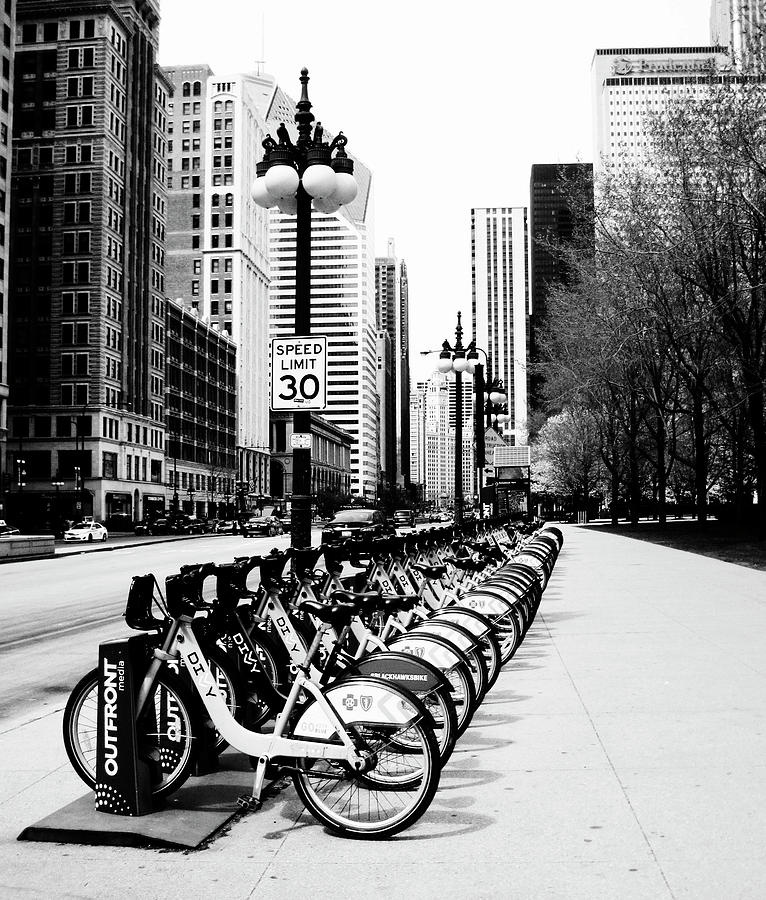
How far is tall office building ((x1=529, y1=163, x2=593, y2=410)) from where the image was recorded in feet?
105

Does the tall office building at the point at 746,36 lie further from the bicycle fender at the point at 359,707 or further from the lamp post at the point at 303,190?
the bicycle fender at the point at 359,707

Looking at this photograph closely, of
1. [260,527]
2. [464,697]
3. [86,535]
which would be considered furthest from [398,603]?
[260,527]

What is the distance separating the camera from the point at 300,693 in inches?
197

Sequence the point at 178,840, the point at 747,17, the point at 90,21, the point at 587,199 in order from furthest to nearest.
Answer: the point at 90,21
the point at 587,199
the point at 747,17
the point at 178,840

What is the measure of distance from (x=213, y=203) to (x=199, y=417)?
125 ft

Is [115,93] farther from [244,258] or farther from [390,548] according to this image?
[390,548]

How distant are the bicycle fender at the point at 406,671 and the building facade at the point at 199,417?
94.2 meters

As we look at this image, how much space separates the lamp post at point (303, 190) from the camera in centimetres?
1096

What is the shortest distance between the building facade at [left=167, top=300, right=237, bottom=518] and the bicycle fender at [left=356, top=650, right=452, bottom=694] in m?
94.2

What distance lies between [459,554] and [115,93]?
91.6m

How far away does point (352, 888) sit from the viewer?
403 centimetres

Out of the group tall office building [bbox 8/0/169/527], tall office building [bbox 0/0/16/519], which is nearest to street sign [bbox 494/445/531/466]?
tall office building [bbox 0/0/16/519]

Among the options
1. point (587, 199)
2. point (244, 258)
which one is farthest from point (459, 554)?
point (244, 258)

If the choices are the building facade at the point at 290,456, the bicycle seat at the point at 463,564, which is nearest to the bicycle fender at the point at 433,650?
the bicycle seat at the point at 463,564
